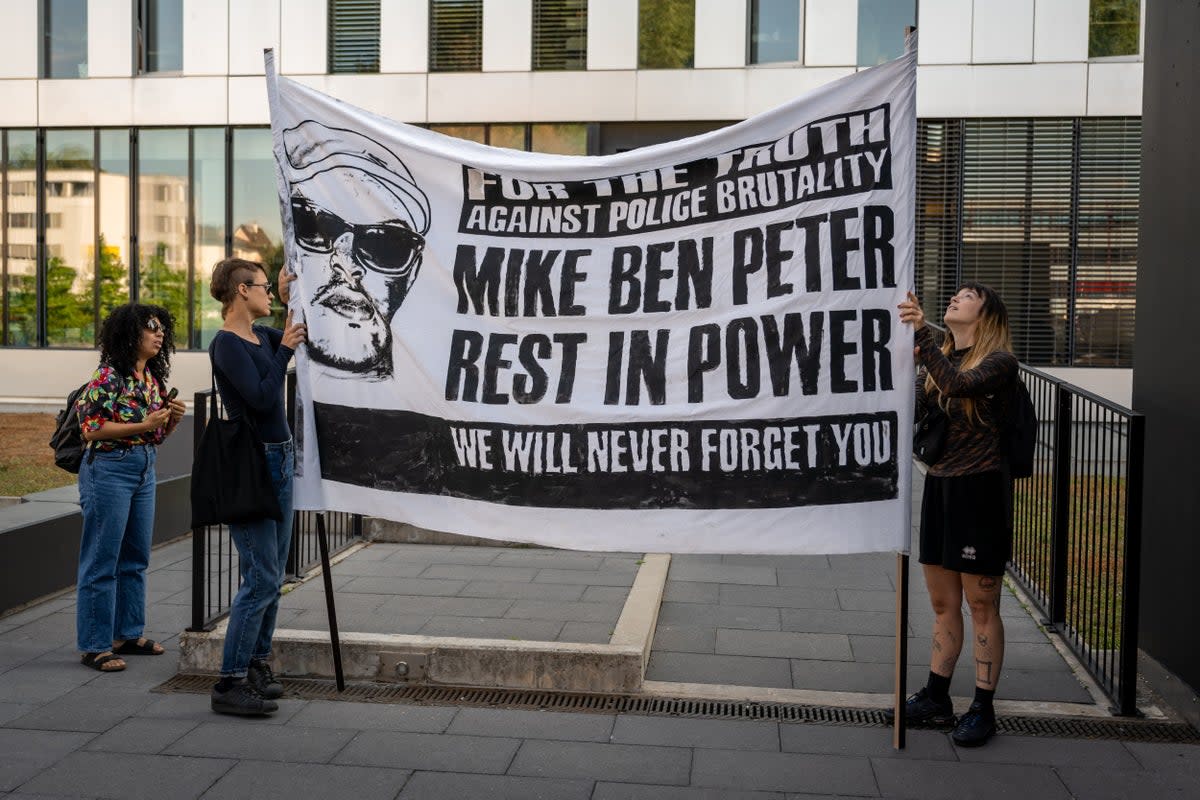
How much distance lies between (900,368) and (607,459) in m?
1.33

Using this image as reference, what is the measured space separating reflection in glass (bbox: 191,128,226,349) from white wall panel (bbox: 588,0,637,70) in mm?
7097

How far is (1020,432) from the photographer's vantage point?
505 centimetres

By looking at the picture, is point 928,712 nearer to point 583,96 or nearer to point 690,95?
point 690,95

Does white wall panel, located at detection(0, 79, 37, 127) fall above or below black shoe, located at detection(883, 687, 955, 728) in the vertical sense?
above

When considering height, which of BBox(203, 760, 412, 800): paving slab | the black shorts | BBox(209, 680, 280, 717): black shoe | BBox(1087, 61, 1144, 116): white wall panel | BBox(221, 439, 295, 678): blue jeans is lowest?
BBox(203, 760, 412, 800): paving slab

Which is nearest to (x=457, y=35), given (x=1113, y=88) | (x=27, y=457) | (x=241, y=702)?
(x=27, y=457)

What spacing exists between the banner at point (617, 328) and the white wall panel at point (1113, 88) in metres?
15.9

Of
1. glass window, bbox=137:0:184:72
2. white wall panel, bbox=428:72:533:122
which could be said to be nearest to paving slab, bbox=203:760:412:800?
white wall panel, bbox=428:72:533:122

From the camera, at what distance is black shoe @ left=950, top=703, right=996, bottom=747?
199 inches

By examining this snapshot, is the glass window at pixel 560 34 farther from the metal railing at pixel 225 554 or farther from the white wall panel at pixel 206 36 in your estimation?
the metal railing at pixel 225 554

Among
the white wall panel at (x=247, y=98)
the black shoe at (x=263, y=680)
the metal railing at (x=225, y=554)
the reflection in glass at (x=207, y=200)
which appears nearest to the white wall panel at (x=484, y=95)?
the white wall panel at (x=247, y=98)

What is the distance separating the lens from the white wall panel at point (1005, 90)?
61.9 ft

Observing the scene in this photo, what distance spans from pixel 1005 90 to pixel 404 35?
1026 centimetres

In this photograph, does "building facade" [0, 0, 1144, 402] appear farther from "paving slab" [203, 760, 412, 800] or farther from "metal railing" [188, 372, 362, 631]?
"paving slab" [203, 760, 412, 800]
